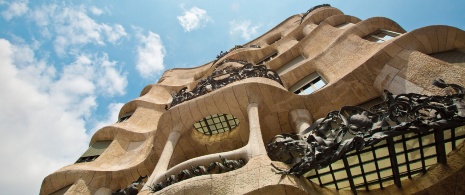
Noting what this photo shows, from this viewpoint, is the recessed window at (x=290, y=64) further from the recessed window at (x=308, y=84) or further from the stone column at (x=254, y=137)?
the stone column at (x=254, y=137)

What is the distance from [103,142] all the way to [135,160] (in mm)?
3335

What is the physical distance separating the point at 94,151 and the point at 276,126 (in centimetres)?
877

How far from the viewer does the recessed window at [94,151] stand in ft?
44.2

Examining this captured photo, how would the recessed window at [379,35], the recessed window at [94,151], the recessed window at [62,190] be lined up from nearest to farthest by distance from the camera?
the recessed window at [62,190] < the recessed window at [379,35] < the recessed window at [94,151]

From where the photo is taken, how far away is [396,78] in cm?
882

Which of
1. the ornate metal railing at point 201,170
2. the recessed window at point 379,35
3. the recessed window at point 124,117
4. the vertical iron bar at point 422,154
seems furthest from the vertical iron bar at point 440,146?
the recessed window at point 124,117

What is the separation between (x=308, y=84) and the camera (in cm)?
1310

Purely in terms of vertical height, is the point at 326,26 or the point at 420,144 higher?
the point at 326,26

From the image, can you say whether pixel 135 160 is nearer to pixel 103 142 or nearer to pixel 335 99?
pixel 103 142

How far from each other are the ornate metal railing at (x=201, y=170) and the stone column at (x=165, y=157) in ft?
2.11

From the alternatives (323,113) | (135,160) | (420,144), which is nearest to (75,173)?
(135,160)

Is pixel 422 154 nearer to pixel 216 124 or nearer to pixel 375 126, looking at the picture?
pixel 375 126

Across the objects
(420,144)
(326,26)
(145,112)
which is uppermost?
(326,26)

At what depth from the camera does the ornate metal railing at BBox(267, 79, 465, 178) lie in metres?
5.05
